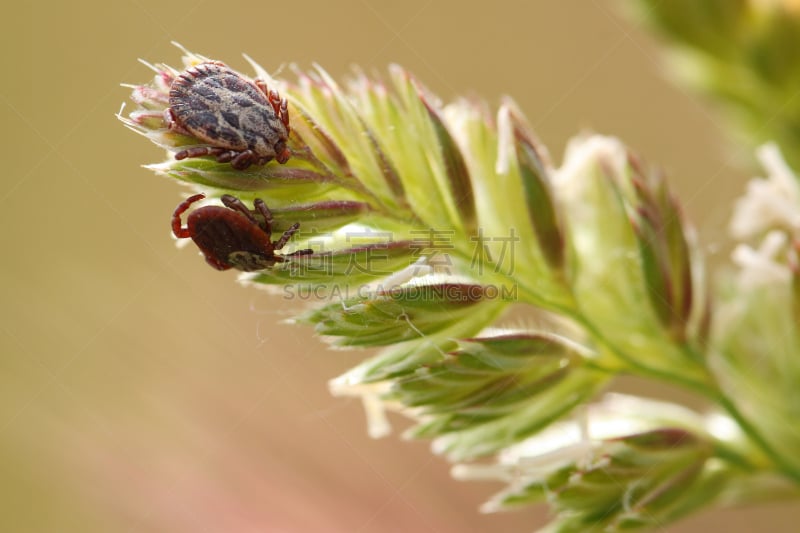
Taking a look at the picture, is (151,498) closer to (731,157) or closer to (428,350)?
(428,350)

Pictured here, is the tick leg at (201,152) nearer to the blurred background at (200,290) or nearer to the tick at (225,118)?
the tick at (225,118)

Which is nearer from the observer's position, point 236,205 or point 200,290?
point 236,205

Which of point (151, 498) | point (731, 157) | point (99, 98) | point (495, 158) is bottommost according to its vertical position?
point (151, 498)

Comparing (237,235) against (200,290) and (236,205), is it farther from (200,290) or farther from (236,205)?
(200,290)

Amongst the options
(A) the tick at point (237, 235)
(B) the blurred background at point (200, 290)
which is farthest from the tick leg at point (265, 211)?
(B) the blurred background at point (200, 290)

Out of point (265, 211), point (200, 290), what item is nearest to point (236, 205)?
point (265, 211)

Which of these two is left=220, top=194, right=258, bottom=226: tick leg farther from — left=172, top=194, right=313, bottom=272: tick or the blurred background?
the blurred background

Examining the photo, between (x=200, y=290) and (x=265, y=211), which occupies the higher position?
(x=265, y=211)

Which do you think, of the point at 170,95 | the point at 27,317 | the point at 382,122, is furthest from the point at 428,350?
the point at 27,317
